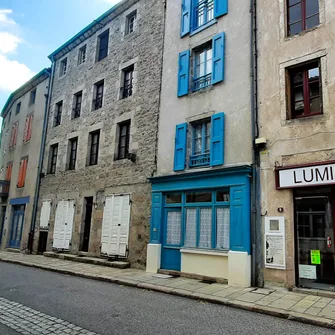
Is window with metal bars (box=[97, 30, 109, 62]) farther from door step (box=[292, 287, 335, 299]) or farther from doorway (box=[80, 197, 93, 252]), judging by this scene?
door step (box=[292, 287, 335, 299])

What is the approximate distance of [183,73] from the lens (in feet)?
34.0

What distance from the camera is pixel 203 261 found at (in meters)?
8.55

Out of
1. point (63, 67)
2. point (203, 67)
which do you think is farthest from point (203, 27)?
point (63, 67)

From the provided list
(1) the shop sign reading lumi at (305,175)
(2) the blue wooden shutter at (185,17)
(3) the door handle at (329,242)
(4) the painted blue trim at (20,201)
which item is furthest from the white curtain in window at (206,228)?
(4) the painted blue trim at (20,201)

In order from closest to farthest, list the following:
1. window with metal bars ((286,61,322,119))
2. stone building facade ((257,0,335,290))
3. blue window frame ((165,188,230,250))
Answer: stone building facade ((257,0,335,290)) → window with metal bars ((286,61,322,119)) → blue window frame ((165,188,230,250))

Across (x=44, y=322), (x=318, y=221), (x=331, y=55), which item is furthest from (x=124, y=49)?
(x=44, y=322)

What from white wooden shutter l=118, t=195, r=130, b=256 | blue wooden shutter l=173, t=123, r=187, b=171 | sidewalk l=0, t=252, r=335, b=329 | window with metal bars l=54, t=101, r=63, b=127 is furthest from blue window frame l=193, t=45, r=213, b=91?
window with metal bars l=54, t=101, r=63, b=127

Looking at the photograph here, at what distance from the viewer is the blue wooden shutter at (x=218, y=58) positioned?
9.23 meters

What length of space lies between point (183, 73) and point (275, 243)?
241 inches

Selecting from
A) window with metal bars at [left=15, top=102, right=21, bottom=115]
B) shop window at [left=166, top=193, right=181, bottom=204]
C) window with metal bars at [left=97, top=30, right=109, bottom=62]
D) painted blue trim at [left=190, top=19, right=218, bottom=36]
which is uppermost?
window with metal bars at [left=97, top=30, right=109, bottom=62]

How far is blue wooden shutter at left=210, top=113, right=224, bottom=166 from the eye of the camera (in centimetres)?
872

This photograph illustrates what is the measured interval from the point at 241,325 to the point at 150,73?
941cm

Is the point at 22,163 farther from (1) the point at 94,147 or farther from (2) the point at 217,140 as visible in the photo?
(2) the point at 217,140

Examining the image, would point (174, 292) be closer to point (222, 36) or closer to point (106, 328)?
point (106, 328)
